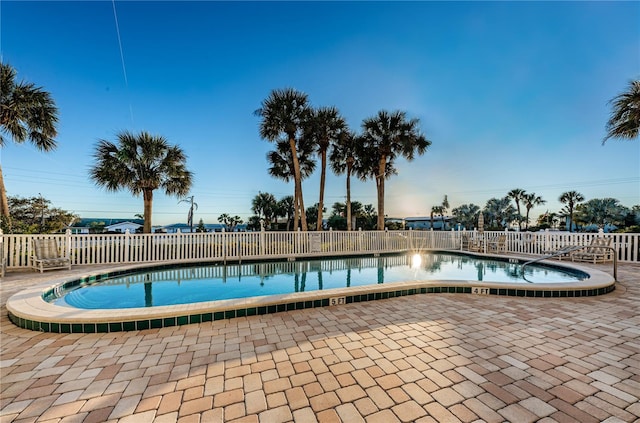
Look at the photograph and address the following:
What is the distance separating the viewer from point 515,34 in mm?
7965

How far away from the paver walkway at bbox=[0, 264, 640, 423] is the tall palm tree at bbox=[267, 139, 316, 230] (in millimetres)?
10794

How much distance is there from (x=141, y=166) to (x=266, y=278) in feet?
23.3

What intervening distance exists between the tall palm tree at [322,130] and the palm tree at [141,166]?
5.84 metres

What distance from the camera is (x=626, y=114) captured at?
782 centimetres

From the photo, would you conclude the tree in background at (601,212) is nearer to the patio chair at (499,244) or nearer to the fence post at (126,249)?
the patio chair at (499,244)

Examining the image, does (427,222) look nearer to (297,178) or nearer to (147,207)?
(297,178)

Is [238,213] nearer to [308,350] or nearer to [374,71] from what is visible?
[374,71]

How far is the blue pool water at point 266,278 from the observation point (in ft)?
15.2

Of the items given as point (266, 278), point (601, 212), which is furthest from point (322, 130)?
point (601, 212)

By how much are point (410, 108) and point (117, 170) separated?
1282cm

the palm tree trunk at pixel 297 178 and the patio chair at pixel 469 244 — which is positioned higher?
the palm tree trunk at pixel 297 178

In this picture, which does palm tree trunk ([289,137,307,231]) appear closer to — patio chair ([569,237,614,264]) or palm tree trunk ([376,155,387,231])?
palm tree trunk ([376,155,387,231])

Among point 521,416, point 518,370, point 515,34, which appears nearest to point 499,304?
point 518,370

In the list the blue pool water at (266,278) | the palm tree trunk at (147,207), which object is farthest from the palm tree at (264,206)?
the blue pool water at (266,278)
